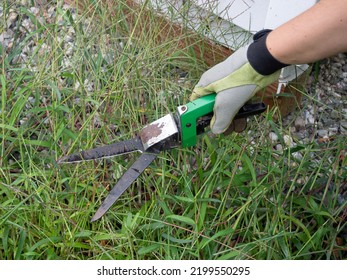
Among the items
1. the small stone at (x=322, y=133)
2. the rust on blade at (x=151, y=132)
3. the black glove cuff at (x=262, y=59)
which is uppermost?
the black glove cuff at (x=262, y=59)

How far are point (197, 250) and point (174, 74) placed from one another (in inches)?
34.2

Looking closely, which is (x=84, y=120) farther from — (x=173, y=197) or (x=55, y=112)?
(x=173, y=197)

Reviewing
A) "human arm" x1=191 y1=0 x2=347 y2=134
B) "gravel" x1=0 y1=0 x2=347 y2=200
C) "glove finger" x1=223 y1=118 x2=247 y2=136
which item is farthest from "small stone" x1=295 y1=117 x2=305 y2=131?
"human arm" x1=191 y1=0 x2=347 y2=134

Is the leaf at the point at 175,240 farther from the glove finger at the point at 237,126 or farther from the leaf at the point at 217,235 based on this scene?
the glove finger at the point at 237,126

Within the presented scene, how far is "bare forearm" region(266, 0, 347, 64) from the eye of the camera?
5.84ft

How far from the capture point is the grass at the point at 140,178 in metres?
2.15

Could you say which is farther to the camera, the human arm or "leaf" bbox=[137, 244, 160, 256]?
"leaf" bbox=[137, 244, 160, 256]

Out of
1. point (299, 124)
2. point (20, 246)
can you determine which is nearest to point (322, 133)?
point (299, 124)

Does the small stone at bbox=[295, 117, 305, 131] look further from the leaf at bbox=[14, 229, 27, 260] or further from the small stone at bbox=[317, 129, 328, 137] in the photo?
the leaf at bbox=[14, 229, 27, 260]

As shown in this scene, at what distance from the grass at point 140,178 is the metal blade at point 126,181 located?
0.26 feet

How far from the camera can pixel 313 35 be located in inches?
72.1

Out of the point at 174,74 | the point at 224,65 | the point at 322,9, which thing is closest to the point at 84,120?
the point at 174,74

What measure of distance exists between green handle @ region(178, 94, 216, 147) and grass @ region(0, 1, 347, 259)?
0.17 metres

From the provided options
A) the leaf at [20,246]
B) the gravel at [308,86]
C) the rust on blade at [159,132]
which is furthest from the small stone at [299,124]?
the leaf at [20,246]
